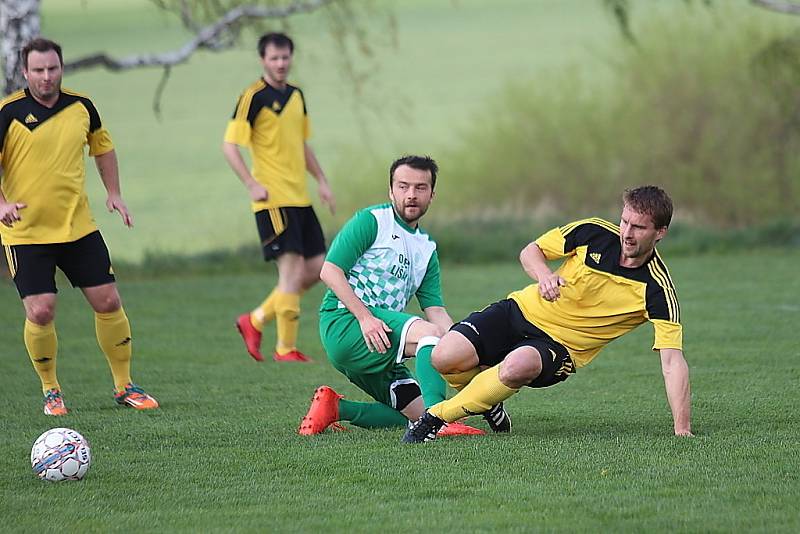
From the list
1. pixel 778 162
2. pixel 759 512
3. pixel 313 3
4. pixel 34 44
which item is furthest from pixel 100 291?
pixel 778 162

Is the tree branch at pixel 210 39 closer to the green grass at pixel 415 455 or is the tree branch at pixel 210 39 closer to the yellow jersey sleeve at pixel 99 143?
the green grass at pixel 415 455

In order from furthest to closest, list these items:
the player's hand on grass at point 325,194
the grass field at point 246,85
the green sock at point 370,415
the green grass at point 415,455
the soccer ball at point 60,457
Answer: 1. the grass field at point 246,85
2. the player's hand on grass at point 325,194
3. the green sock at point 370,415
4. the soccer ball at point 60,457
5. the green grass at point 415,455

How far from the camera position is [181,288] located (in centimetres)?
1366

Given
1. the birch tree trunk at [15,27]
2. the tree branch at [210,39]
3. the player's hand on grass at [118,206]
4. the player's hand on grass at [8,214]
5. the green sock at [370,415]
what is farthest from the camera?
the tree branch at [210,39]

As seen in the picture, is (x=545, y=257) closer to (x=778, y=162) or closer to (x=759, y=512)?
(x=759, y=512)

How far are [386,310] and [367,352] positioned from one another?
22 cm

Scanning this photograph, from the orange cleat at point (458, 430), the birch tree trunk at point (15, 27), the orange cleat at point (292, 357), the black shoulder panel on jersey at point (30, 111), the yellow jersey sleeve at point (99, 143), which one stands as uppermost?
the birch tree trunk at point (15, 27)

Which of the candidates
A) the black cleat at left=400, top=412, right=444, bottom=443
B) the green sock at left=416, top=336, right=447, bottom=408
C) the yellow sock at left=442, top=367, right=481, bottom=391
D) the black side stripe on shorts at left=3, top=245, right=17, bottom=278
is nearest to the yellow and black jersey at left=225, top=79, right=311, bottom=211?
the black side stripe on shorts at left=3, top=245, right=17, bottom=278

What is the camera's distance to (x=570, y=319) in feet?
20.8

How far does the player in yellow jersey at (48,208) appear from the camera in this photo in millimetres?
7309

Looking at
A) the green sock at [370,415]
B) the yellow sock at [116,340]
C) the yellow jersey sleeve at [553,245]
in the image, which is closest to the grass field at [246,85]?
the yellow sock at [116,340]

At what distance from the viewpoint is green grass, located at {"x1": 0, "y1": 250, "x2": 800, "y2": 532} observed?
15.8 feet

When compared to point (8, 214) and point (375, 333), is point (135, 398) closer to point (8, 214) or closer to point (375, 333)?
point (8, 214)

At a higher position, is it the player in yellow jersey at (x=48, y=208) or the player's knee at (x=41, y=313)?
the player in yellow jersey at (x=48, y=208)
